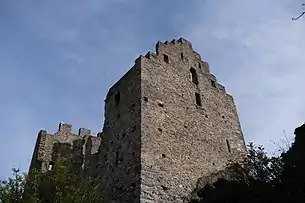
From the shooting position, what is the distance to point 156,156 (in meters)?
15.4

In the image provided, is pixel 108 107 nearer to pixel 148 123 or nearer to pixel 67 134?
pixel 148 123

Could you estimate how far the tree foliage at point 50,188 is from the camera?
12744 millimetres

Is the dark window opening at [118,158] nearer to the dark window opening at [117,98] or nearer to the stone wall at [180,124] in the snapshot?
the stone wall at [180,124]

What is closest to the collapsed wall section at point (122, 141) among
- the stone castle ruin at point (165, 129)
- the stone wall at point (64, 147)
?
the stone castle ruin at point (165, 129)

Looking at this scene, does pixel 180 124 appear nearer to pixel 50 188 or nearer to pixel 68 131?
pixel 50 188

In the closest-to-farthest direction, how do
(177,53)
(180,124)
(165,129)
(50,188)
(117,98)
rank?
1. (50,188)
2. (165,129)
3. (180,124)
4. (117,98)
5. (177,53)

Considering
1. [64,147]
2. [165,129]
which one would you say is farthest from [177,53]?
[64,147]

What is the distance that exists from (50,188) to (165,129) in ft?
18.5

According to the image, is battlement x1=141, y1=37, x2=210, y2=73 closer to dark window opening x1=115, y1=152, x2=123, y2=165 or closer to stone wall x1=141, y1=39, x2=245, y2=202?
stone wall x1=141, y1=39, x2=245, y2=202

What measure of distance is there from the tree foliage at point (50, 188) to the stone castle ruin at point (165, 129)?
1900 mm

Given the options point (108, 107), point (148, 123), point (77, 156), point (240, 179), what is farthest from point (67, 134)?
point (240, 179)

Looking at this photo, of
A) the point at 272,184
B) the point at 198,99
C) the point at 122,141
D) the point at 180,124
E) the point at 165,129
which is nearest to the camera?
the point at 272,184

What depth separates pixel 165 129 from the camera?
54.7 feet

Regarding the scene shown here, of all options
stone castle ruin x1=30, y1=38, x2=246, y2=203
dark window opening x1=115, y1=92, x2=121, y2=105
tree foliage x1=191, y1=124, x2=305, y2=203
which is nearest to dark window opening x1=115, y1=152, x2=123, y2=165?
stone castle ruin x1=30, y1=38, x2=246, y2=203
